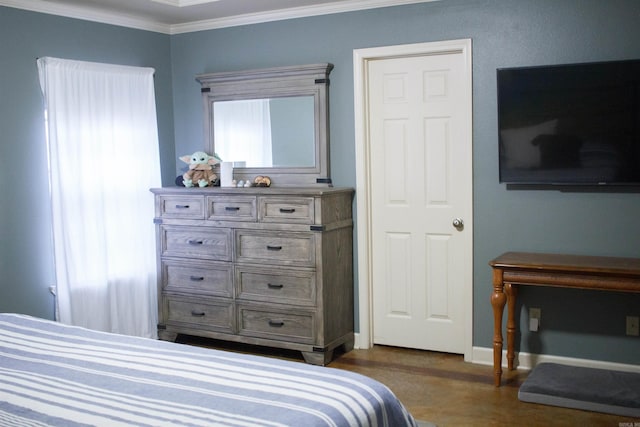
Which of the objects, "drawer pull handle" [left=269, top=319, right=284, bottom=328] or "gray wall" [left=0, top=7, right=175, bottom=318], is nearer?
"gray wall" [left=0, top=7, right=175, bottom=318]

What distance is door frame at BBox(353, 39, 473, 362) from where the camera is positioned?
4.32 meters

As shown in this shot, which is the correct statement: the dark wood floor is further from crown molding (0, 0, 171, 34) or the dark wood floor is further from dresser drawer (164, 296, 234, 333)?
crown molding (0, 0, 171, 34)

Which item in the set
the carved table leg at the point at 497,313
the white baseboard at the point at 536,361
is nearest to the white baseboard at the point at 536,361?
the white baseboard at the point at 536,361

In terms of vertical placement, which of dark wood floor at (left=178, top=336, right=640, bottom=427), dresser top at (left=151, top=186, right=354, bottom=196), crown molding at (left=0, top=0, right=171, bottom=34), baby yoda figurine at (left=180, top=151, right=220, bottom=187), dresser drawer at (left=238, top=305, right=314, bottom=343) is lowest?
dark wood floor at (left=178, top=336, right=640, bottom=427)

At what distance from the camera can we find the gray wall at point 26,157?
4102 mm

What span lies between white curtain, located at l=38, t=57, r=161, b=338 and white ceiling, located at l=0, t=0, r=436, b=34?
35 centimetres

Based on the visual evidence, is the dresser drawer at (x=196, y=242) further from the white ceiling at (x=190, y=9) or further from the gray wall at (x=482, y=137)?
the white ceiling at (x=190, y=9)

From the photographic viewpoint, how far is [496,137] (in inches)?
164

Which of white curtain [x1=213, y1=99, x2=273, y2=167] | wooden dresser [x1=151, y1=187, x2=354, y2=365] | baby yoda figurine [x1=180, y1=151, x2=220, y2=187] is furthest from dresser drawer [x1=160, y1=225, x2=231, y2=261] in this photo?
white curtain [x1=213, y1=99, x2=273, y2=167]

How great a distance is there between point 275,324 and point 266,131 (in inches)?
54.4

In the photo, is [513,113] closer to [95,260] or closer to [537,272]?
[537,272]

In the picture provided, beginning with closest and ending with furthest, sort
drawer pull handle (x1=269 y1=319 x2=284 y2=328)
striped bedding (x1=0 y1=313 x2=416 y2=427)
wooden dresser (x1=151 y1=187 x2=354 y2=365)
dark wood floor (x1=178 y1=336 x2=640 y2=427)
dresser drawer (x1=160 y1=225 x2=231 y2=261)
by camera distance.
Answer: striped bedding (x1=0 y1=313 x2=416 y2=427), dark wood floor (x1=178 y1=336 x2=640 y2=427), wooden dresser (x1=151 y1=187 x2=354 y2=365), drawer pull handle (x1=269 y1=319 x2=284 y2=328), dresser drawer (x1=160 y1=225 x2=231 y2=261)

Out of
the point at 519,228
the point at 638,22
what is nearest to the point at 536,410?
the point at 519,228

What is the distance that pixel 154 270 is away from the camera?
496cm
